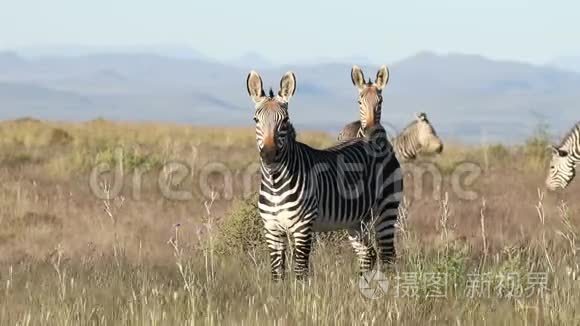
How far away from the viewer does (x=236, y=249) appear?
984 centimetres

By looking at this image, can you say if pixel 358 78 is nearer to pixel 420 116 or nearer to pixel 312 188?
pixel 312 188

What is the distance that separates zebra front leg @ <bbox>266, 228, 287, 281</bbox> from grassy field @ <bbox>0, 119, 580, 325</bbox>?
0.12m

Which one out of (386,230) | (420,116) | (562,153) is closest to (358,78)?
(386,230)

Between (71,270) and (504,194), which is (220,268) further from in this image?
(504,194)

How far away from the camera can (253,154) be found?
26703 millimetres

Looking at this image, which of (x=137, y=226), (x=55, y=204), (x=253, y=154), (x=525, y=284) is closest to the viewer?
(x=525, y=284)

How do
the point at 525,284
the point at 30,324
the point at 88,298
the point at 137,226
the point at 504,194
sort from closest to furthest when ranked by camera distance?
the point at 30,324
the point at 88,298
the point at 525,284
the point at 137,226
the point at 504,194

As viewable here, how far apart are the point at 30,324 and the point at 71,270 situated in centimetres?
267

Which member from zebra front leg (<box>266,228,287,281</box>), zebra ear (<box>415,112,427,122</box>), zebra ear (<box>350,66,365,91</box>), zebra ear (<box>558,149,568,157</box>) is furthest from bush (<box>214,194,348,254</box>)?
zebra ear (<box>415,112,427,122</box>)

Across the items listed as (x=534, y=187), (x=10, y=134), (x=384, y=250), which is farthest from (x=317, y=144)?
(x=384, y=250)

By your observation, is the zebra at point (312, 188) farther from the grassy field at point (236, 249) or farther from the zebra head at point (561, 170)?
the zebra head at point (561, 170)

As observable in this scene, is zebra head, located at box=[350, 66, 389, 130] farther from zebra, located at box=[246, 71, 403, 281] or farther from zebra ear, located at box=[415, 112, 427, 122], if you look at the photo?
zebra ear, located at box=[415, 112, 427, 122]

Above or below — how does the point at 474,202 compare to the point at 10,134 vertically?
below

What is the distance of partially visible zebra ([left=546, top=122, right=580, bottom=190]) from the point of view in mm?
17422
